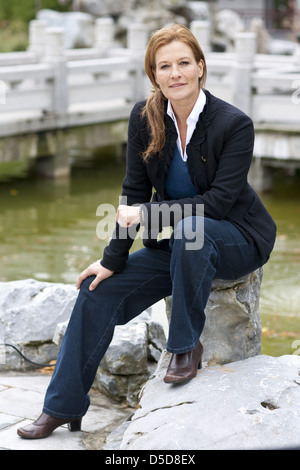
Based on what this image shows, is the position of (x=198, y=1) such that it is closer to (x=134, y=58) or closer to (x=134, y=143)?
(x=134, y=58)

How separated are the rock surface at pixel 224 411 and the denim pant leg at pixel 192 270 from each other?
0.21 m

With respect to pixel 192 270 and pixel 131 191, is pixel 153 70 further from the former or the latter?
pixel 192 270

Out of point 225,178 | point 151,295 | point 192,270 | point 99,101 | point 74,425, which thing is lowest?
point 74,425

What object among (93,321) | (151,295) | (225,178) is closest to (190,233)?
(225,178)

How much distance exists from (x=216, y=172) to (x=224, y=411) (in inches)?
39.2

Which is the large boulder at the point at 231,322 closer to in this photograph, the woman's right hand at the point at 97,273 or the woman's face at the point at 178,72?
the woman's right hand at the point at 97,273

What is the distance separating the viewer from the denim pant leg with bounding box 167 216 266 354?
3168 mm

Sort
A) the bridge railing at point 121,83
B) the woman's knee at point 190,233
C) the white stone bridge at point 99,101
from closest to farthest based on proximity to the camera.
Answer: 1. the woman's knee at point 190,233
2. the bridge railing at point 121,83
3. the white stone bridge at point 99,101

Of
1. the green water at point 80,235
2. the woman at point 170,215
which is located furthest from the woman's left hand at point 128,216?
the green water at point 80,235

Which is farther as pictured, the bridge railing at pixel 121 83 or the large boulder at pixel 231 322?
the bridge railing at pixel 121 83

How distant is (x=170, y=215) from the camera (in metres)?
3.40

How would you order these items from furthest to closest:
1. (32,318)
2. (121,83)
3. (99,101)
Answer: (121,83) < (99,101) < (32,318)

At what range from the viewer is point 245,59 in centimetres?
1115

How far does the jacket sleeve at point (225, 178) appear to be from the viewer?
132 inches
